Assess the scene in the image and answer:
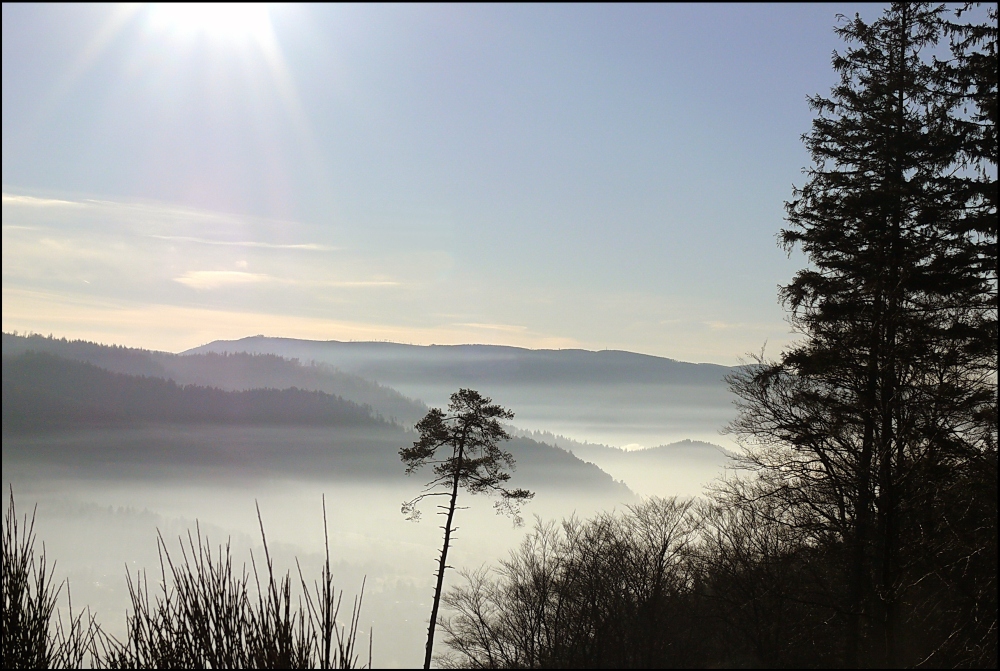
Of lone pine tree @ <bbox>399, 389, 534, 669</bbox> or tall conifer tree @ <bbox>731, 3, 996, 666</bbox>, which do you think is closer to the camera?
tall conifer tree @ <bbox>731, 3, 996, 666</bbox>

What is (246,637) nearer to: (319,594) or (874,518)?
(319,594)

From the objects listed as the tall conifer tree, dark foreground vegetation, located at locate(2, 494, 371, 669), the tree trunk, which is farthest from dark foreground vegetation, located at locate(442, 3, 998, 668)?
the tree trunk

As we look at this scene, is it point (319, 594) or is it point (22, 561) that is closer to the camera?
point (319, 594)

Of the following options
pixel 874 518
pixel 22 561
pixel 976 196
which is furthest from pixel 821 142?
pixel 22 561

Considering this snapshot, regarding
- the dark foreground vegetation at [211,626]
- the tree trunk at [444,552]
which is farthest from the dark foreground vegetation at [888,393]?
the tree trunk at [444,552]

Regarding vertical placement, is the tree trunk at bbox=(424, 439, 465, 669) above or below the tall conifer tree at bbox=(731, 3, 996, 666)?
below

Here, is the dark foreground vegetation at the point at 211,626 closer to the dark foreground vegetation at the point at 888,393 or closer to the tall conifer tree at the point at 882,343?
the dark foreground vegetation at the point at 888,393

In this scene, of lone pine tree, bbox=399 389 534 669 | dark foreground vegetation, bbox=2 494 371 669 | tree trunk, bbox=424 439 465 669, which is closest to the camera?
dark foreground vegetation, bbox=2 494 371 669

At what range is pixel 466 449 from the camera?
26.4m

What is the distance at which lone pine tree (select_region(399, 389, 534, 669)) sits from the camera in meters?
25.9

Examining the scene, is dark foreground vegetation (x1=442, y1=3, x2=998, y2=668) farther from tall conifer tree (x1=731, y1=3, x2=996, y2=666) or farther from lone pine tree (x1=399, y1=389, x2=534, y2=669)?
lone pine tree (x1=399, y1=389, x2=534, y2=669)

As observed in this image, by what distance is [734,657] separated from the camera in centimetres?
2009

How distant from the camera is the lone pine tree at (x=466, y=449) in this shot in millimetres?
25906

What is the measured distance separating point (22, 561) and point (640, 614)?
22.2 meters
